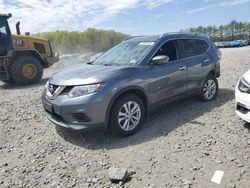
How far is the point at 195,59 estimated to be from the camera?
5840mm

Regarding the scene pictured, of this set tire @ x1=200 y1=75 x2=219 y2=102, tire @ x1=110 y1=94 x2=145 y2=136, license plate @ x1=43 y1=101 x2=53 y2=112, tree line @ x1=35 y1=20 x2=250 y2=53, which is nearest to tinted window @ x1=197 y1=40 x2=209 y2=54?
tire @ x1=200 y1=75 x2=219 y2=102

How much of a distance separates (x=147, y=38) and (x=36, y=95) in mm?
4288

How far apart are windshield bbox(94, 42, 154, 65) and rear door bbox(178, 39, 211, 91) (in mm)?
914

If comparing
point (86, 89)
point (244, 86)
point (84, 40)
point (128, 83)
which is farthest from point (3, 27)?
point (84, 40)

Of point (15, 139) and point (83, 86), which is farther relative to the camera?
point (15, 139)

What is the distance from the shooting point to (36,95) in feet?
26.7

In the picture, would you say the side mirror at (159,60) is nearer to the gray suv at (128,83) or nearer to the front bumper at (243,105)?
the gray suv at (128,83)

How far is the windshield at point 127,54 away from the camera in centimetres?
497

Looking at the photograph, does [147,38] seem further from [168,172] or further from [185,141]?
[168,172]

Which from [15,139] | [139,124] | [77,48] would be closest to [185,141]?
[139,124]

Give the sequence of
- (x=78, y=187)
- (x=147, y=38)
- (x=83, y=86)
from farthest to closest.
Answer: (x=147, y=38) < (x=83, y=86) < (x=78, y=187)

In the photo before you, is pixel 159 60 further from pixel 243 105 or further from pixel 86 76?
pixel 243 105

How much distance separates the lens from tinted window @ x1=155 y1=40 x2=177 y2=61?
Answer: 5199 mm

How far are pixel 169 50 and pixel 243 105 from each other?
70.9 inches
